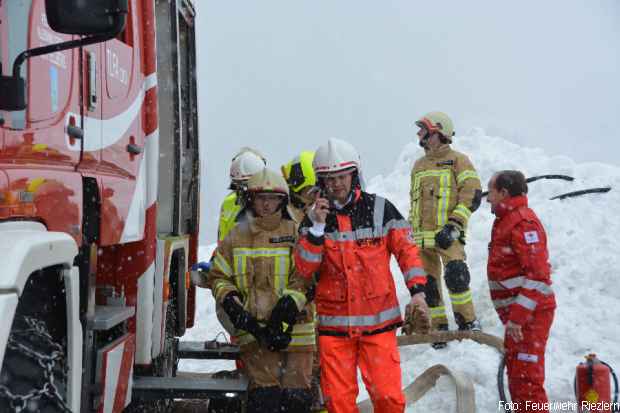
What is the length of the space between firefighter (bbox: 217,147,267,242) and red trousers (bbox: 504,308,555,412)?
2.29 meters

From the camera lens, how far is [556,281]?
24.8 ft

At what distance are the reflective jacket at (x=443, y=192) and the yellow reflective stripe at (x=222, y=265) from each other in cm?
277

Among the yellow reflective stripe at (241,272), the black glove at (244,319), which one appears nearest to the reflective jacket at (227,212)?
the yellow reflective stripe at (241,272)

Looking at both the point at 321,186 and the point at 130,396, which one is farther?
the point at 321,186

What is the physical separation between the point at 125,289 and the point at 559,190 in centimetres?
755

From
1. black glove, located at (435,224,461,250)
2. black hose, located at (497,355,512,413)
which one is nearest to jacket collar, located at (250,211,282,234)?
black hose, located at (497,355,512,413)

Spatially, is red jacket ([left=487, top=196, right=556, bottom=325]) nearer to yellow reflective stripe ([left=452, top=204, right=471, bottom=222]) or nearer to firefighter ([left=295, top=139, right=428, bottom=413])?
firefighter ([left=295, top=139, right=428, bottom=413])

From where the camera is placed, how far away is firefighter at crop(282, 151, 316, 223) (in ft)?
18.2

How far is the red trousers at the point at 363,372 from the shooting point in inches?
157

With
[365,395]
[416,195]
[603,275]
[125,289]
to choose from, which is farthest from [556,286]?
[125,289]

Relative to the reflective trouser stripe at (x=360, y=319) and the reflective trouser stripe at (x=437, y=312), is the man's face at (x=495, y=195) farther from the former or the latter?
the reflective trouser stripe at (x=437, y=312)

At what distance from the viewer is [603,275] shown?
7367 mm

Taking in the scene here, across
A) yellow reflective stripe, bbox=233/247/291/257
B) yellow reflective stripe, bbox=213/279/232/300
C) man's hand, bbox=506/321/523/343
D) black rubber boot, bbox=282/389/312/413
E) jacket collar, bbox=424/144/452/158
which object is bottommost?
black rubber boot, bbox=282/389/312/413

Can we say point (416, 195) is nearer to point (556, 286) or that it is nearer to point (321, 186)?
point (556, 286)
